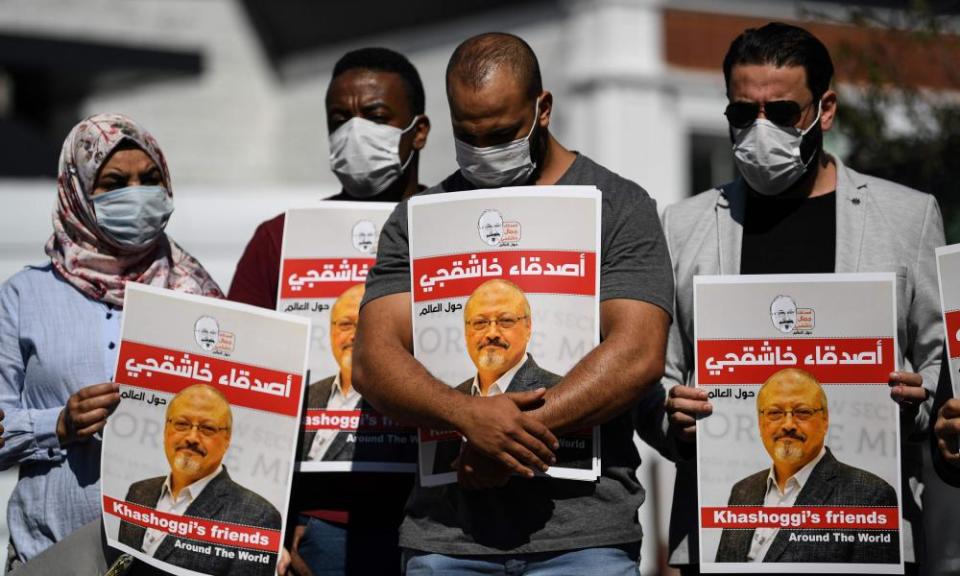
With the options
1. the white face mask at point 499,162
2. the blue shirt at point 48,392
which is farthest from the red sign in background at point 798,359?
the blue shirt at point 48,392

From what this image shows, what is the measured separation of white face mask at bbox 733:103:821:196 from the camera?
351cm

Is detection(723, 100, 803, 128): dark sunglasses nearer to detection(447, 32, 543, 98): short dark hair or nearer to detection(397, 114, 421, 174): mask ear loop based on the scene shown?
detection(447, 32, 543, 98): short dark hair

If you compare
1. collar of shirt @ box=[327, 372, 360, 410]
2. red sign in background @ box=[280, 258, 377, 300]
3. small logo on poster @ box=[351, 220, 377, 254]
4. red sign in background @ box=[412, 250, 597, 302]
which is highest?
small logo on poster @ box=[351, 220, 377, 254]

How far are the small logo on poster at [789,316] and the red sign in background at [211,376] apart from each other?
4.22 ft

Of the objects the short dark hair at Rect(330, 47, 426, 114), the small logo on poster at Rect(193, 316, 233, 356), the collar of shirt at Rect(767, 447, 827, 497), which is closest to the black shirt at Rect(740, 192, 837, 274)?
the collar of shirt at Rect(767, 447, 827, 497)

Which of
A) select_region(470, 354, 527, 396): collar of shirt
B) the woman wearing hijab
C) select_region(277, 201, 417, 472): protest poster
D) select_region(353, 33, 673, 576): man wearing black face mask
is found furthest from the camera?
select_region(277, 201, 417, 472): protest poster

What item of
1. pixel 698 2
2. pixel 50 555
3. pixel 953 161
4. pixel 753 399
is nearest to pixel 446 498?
pixel 753 399

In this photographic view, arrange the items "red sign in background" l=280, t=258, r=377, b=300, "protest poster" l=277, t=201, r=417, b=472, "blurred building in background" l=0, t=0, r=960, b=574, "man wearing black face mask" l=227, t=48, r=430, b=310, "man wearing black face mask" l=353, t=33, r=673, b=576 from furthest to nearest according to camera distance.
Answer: "blurred building in background" l=0, t=0, r=960, b=574 < "man wearing black face mask" l=227, t=48, r=430, b=310 < "red sign in background" l=280, t=258, r=377, b=300 < "protest poster" l=277, t=201, r=417, b=472 < "man wearing black face mask" l=353, t=33, r=673, b=576

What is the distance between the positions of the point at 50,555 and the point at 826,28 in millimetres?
11119

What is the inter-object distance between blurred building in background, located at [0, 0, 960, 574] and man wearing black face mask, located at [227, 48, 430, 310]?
9.98ft

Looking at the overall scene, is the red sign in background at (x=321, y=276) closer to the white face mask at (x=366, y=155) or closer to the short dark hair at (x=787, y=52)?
the white face mask at (x=366, y=155)

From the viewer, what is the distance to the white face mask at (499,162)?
3.32 meters

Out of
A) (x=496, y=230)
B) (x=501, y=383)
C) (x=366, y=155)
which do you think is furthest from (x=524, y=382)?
(x=366, y=155)

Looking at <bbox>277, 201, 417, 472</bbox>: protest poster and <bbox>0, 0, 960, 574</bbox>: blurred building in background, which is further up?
<bbox>0, 0, 960, 574</bbox>: blurred building in background
